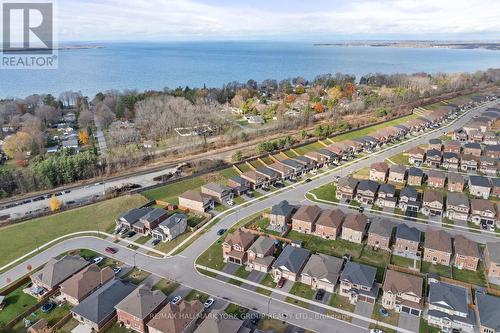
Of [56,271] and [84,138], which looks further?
[84,138]

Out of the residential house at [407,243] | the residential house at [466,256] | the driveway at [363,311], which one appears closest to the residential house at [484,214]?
the residential house at [466,256]

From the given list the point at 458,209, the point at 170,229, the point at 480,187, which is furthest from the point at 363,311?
the point at 480,187

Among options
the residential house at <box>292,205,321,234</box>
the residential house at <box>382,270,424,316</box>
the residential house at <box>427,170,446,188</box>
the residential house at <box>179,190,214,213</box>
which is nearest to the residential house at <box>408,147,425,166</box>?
the residential house at <box>427,170,446,188</box>

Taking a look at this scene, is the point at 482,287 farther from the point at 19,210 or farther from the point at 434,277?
the point at 19,210

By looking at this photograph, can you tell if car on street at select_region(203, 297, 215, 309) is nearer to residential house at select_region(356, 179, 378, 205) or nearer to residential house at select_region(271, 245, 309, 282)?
residential house at select_region(271, 245, 309, 282)

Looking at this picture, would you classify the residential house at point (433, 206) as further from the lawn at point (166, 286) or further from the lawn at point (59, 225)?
the lawn at point (59, 225)

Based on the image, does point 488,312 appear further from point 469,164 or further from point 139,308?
point 469,164
